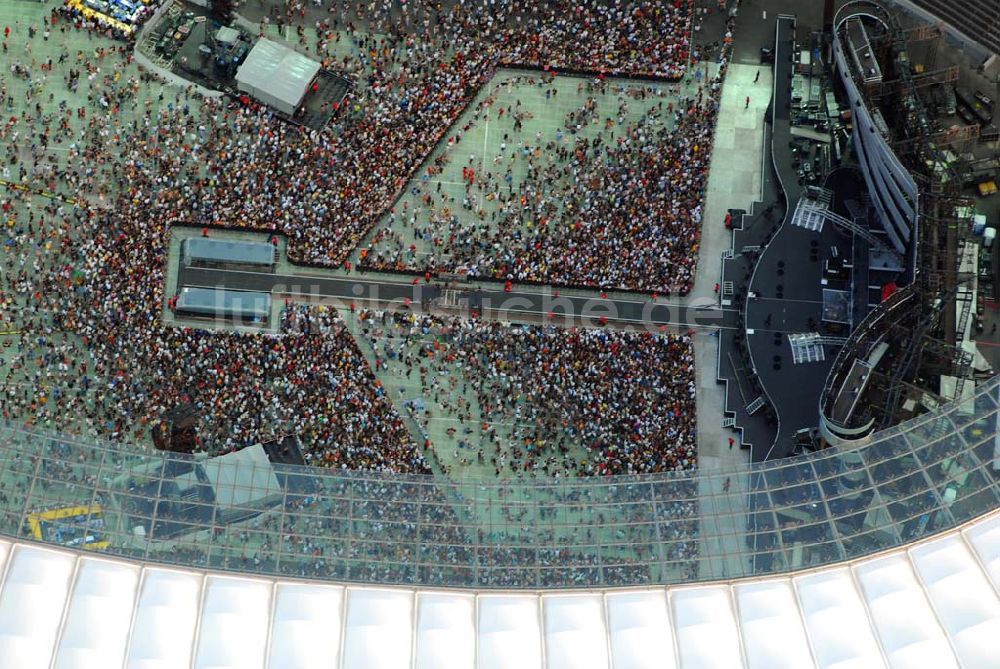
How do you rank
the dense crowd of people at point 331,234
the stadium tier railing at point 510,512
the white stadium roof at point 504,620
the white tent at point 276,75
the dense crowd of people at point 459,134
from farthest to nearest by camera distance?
1. the white tent at point 276,75
2. the dense crowd of people at point 459,134
3. the dense crowd of people at point 331,234
4. the stadium tier railing at point 510,512
5. the white stadium roof at point 504,620

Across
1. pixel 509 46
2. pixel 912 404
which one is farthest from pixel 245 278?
pixel 912 404

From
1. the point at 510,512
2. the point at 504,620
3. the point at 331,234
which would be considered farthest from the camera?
the point at 331,234

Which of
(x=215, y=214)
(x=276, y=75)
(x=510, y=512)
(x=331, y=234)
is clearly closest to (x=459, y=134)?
(x=331, y=234)

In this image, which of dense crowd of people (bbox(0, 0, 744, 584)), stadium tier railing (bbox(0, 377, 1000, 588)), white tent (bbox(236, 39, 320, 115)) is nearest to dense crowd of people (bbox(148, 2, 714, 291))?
dense crowd of people (bbox(0, 0, 744, 584))

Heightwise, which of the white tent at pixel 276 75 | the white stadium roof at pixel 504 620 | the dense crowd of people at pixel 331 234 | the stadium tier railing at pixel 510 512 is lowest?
the white stadium roof at pixel 504 620

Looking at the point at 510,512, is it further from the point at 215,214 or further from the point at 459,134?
the point at 215,214

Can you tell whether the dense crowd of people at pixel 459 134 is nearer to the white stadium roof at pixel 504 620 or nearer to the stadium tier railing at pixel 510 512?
the stadium tier railing at pixel 510 512

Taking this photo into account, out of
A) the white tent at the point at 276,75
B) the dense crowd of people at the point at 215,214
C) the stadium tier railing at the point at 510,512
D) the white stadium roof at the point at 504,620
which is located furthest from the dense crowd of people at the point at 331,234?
the white stadium roof at the point at 504,620

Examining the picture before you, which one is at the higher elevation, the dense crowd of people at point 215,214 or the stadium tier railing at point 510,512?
the dense crowd of people at point 215,214
